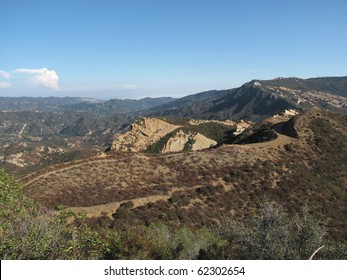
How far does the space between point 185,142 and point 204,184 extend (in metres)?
72.2

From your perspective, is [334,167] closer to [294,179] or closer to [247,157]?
[294,179]

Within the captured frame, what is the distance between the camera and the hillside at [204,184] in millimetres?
40406

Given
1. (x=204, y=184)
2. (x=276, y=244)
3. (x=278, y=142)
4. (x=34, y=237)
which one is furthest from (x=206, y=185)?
(x=34, y=237)

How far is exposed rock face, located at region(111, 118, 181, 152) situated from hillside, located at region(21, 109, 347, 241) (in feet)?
186

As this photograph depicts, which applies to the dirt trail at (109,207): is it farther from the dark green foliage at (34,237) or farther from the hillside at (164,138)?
the hillside at (164,138)

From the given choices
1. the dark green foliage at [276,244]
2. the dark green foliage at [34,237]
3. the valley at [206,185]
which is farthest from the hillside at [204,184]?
the dark green foliage at [34,237]

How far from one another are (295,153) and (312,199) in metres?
16.4

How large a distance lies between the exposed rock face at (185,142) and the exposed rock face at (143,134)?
302 inches

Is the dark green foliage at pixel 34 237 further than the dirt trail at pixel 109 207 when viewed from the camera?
No

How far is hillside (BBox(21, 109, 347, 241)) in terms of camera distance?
4041 cm

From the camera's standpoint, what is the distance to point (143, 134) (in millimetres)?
127000

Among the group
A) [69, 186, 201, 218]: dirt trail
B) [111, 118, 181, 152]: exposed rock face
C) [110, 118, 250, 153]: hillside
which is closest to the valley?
[69, 186, 201, 218]: dirt trail

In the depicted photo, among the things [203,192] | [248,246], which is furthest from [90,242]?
[203,192]

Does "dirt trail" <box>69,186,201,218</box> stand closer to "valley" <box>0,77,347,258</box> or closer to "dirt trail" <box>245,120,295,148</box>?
"valley" <box>0,77,347,258</box>
